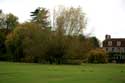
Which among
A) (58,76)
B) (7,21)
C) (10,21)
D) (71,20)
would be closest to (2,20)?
(7,21)

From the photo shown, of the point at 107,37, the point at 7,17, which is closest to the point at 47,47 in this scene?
the point at 7,17

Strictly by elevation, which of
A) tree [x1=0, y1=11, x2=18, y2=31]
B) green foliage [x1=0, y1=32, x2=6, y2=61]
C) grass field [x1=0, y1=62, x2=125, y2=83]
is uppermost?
tree [x1=0, y1=11, x2=18, y2=31]

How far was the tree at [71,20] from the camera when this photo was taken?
68.8m

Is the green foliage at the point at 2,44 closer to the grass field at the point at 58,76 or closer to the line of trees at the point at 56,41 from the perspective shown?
the line of trees at the point at 56,41

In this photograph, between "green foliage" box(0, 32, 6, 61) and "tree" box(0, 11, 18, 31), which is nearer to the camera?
"green foliage" box(0, 32, 6, 61)

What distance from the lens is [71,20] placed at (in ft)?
227

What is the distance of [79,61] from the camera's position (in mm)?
65750

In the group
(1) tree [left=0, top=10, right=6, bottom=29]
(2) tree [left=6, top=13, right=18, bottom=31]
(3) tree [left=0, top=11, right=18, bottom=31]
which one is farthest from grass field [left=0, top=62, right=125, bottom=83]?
(1) tree [left=0, top=10, right=6, bottom=29]

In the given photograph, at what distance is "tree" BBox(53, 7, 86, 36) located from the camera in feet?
226

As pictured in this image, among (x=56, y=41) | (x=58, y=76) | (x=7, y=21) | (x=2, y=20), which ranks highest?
(x=2, y=20)

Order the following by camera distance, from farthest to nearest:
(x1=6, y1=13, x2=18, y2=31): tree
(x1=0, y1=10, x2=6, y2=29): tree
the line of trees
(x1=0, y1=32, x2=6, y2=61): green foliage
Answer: (x1=0, y1=10, x2=6, y2=29): tree < (x1=6, y1=13, x2=18, y2=31): tree < (x1=0, y1=32, x2=6, y2=61): green foliage < the line of trees

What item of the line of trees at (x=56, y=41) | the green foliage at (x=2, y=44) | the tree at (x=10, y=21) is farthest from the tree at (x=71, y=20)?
the tree at (x=10, y=21)

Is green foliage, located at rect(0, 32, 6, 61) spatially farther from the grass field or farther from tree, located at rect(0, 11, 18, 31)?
the grass field

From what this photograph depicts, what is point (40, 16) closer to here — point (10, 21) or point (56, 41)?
point (10, 21)
